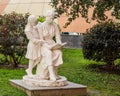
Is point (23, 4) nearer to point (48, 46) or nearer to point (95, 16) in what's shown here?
point (95, 16)

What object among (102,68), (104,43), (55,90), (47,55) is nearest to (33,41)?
(47,55)

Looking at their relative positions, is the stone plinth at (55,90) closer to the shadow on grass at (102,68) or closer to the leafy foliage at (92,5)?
the leafy foliage at (92,5)

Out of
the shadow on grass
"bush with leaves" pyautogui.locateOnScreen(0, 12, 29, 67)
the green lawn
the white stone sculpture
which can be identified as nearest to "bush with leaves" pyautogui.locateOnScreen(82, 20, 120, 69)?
the shadow on grass

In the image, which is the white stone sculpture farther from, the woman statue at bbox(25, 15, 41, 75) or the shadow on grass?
the shadow on grass

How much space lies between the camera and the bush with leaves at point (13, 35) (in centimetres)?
1461

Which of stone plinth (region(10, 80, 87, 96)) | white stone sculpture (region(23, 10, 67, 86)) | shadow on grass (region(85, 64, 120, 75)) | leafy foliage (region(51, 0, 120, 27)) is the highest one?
leafy foliage (region(51, 0, 120, 27))

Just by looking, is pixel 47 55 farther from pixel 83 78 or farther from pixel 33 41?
pixel 83 78

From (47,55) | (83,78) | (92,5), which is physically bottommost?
(83,78)

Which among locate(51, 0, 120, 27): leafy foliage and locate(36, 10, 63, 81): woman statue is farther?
locate(51, 0, 120, 27): leafy foliage

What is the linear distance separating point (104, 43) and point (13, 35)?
328 centimetres

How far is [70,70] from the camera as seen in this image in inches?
595

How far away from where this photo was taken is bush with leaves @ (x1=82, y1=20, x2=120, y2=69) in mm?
15188

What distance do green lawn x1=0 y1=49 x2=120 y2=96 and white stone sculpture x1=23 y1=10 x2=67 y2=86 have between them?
646 mm

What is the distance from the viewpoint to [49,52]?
10227mm
